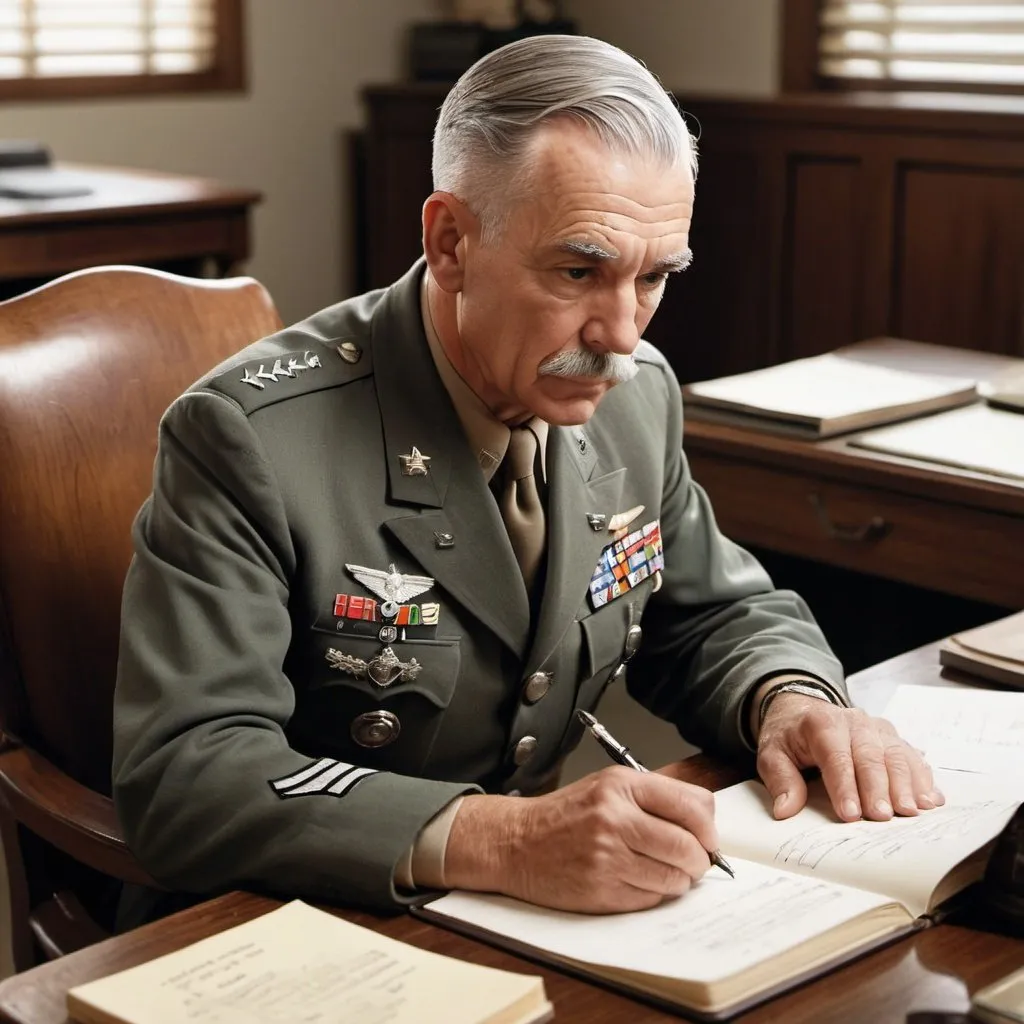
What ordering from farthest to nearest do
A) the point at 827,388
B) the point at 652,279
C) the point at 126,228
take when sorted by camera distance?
the point at 126,228 < the point at 827,388 < the point at 652,279

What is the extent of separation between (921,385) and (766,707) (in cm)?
136

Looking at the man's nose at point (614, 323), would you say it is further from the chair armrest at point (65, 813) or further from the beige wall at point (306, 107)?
the beige wall at point (306, 107)

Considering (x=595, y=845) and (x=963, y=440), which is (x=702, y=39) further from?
(x=595, y=845)

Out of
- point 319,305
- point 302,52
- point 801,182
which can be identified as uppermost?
point 302,52

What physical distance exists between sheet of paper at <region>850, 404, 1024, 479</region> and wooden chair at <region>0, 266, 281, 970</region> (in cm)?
116

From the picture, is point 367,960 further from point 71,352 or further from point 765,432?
point 765,432

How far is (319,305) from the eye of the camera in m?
6.20

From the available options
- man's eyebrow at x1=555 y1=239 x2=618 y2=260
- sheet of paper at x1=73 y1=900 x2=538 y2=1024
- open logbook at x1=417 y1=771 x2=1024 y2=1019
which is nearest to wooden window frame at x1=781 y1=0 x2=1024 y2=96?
man's eyebrow at x1=555 y1=239 x2=618 y2=260

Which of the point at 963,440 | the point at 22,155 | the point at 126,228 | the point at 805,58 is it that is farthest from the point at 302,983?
the point at 805,58

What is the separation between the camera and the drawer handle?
8.50 feet

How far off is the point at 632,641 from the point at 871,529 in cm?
85

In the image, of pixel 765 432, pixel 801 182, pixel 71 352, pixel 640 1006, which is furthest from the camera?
pixel 801 182

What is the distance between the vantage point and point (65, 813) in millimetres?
1730

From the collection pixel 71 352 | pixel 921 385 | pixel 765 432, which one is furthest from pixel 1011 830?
pixel 921 385
